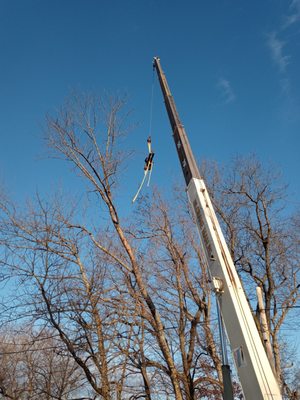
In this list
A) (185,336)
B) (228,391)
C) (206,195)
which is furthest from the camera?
(185,336)

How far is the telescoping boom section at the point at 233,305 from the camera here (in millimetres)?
3242

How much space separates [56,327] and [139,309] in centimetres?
228

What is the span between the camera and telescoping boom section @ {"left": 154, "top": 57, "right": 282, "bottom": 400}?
3242mm

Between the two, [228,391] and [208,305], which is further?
[208,305]

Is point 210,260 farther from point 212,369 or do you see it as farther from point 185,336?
point 212,369

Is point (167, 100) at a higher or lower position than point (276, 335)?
higher

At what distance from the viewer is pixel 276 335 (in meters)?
12.3

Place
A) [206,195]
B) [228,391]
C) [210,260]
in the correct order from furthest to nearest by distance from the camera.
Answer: [206,195]
[210,260]
[228,391]

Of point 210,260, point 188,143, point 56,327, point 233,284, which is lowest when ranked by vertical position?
point 233,284

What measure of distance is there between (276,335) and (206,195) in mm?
9271

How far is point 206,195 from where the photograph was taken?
16.8 ft

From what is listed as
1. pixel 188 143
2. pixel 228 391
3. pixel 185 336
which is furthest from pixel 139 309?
pixel 228 391

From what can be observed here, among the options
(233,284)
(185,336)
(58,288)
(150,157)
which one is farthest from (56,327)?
(233,284)

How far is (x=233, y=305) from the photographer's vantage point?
12.5 ft
